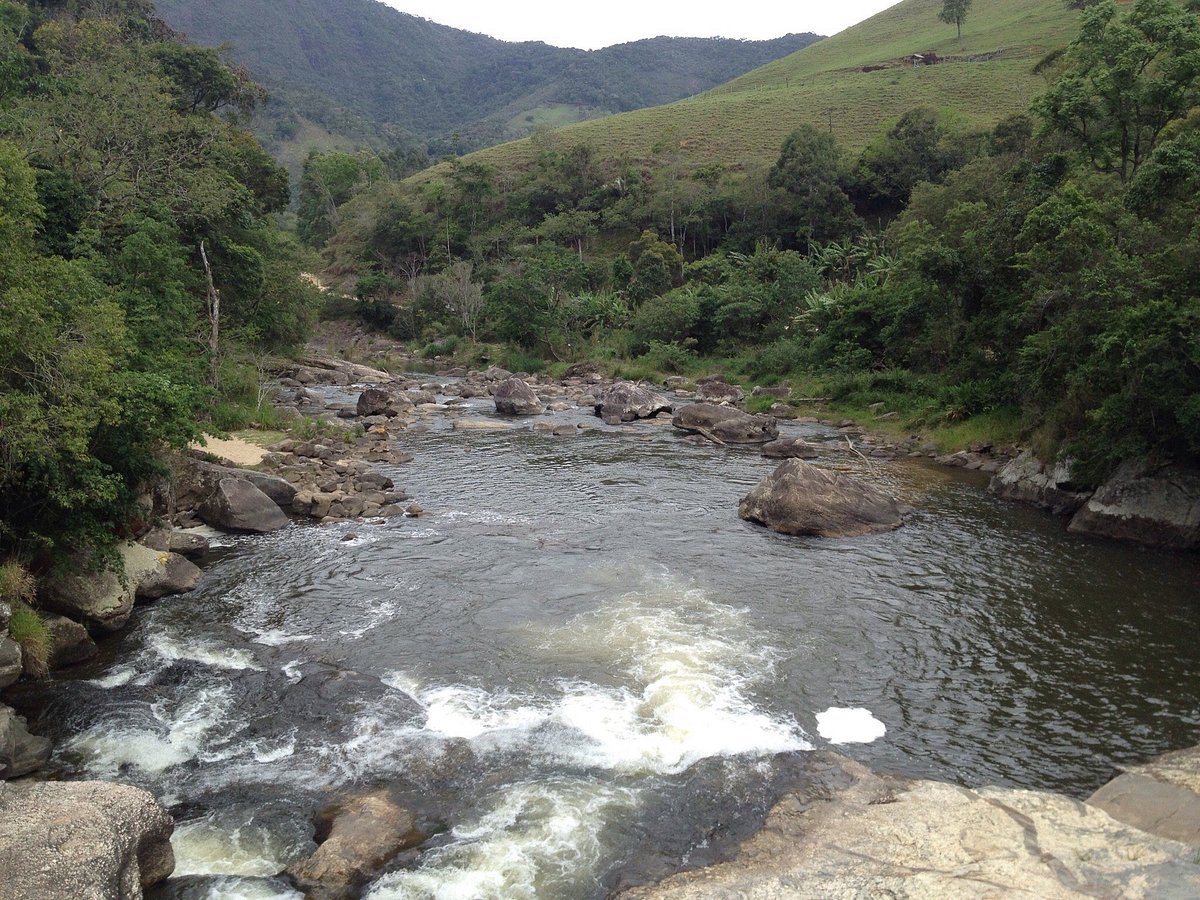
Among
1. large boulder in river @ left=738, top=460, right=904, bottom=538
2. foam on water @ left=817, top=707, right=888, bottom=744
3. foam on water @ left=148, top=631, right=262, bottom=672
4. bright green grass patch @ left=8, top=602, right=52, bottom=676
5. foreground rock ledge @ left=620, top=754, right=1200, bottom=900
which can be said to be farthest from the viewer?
large boulder in river @ left=738, top=460, right=904, bottom=538

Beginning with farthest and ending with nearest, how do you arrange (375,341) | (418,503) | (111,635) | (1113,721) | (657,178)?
1. (657,178)
2. (375,341)
3. (418,503)
4. (111,635)
5. (1113,721)

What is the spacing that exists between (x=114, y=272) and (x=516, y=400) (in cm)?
2142

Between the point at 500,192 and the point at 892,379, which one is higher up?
the point at 500,192

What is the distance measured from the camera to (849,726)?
15.0 meters

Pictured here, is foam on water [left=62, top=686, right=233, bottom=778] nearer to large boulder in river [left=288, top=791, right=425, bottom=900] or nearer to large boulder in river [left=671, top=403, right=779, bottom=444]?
large boulder in river [left=288, top=791, right=425, bottom=900]

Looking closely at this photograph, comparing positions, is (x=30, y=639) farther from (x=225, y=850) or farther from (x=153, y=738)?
(x=225, y=850)

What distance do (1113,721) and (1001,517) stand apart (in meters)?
13.1

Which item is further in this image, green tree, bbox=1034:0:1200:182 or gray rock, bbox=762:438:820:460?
gray rock, bbox=762:438:820:460

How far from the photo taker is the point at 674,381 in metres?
57.9

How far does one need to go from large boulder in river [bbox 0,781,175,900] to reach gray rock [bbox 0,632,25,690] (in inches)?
180

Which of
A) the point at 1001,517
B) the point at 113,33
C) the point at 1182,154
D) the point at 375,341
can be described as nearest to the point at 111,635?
the point at 1001,517

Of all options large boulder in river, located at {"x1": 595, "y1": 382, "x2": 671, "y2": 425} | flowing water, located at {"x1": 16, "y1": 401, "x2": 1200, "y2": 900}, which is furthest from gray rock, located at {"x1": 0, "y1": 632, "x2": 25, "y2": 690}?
large boulder in river, located at {"x1": 595, "y1": 382, "x2": 671, "y2": 425}

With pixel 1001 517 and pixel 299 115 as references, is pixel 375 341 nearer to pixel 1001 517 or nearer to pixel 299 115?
pixel 1001 517

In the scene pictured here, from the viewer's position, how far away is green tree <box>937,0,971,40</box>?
5148 inches
